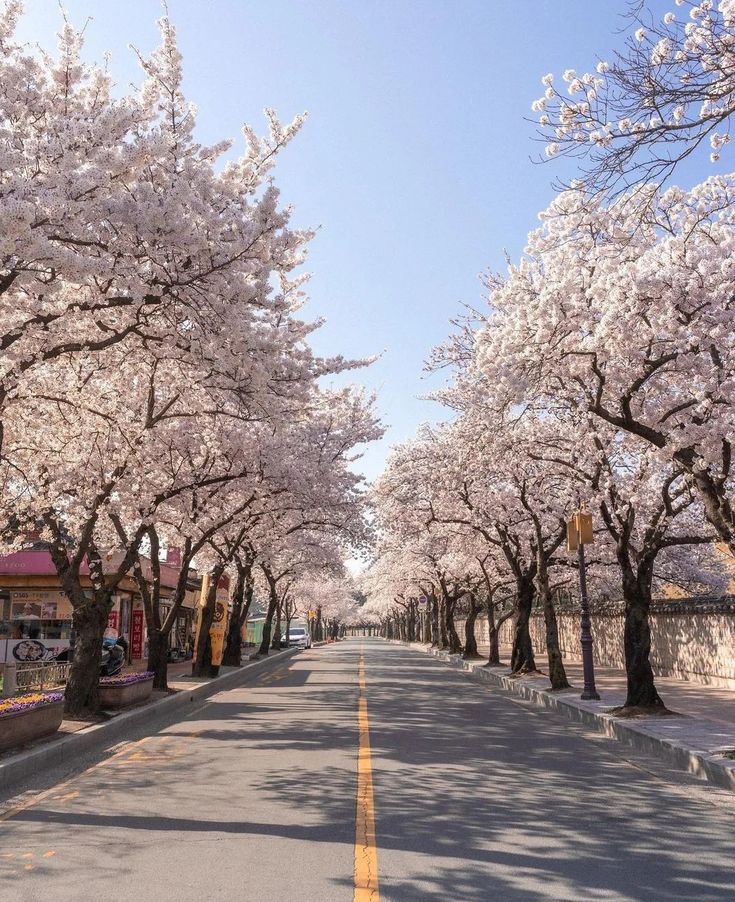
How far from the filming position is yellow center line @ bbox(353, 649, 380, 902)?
5.24m

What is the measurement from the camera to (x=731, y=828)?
7.08 metres

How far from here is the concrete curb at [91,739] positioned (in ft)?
30.4

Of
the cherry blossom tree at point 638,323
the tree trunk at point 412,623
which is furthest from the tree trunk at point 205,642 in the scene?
the tree trunk at point 412,623

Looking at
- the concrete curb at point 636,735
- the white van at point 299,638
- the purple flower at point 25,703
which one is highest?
the purple flower at point 25,703

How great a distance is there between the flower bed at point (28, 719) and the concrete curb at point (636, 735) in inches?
347

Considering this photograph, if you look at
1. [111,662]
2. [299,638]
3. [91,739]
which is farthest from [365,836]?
[299,638]

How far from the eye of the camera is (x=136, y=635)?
36750 millimetres

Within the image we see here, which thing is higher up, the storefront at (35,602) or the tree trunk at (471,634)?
the storefront at (35,602)

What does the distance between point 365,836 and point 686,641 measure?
1957 cm

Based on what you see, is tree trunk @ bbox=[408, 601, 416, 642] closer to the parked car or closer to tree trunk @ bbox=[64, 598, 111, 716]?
the parked car

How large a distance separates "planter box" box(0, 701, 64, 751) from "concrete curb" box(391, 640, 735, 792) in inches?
347

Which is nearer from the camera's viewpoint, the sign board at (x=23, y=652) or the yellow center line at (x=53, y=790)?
the yellow center line at (x=53, y=790)

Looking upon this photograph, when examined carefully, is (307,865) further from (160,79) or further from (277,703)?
(277,703)

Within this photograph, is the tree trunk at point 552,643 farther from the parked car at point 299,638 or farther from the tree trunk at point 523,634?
the parked car at point 299,638
